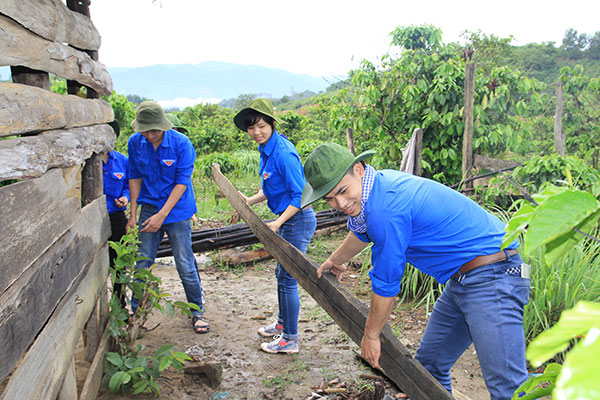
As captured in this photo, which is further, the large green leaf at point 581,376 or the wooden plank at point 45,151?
the wooden plank at point 45,151

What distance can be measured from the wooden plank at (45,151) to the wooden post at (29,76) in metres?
0.23

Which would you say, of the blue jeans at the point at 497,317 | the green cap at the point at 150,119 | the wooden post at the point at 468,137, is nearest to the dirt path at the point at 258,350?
the blue jeans at the point at 497,317

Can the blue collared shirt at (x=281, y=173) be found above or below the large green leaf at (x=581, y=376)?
below

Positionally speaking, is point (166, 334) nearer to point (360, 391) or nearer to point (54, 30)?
point (360, 391)

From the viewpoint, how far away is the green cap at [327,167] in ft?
6.68

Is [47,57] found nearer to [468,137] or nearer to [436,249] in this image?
[436,249]

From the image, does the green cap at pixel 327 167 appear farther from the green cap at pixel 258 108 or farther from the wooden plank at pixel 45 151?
the green cap at pixel 258 108

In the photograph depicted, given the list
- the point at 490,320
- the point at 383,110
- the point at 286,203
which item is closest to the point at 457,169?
the point at 383,110

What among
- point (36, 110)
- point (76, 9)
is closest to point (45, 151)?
point (36, 110)

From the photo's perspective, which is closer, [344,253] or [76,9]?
[344,253]

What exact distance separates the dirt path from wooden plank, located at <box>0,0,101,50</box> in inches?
89.6

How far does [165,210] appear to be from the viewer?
3.88 meters

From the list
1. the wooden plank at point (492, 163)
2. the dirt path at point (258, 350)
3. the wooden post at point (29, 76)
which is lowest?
the dirt path at point (258, 350)

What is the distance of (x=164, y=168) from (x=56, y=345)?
1995mm
